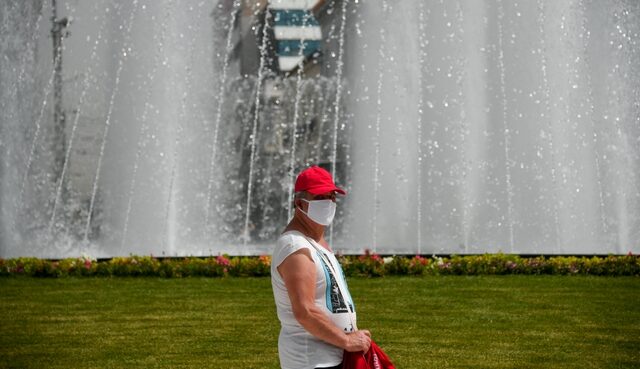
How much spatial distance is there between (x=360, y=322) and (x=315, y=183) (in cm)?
556

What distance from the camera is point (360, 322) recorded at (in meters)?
9.36

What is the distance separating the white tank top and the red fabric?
0.04 metres

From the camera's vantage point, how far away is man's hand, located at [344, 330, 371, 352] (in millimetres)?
3781

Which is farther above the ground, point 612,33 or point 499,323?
point 612,33

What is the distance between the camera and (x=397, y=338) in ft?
28.5

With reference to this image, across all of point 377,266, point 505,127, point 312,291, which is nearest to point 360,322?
point 377,266

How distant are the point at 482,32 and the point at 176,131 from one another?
545cm

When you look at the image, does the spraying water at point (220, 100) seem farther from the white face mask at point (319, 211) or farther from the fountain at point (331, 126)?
the white face mask at point (319, 211)

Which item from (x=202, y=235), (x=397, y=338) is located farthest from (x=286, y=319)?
(x=202, y=235)

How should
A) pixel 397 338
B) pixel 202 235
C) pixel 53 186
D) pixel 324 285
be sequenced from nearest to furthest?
pixel 324 285, pixel 397 338, pixel 202 235, pixel 53 186

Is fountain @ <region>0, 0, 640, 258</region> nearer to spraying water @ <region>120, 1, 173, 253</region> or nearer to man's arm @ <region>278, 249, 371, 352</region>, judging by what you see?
spraying water @ <region>120, 1, 173, 253</region>

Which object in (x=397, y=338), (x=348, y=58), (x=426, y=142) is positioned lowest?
(x=397, y=338)

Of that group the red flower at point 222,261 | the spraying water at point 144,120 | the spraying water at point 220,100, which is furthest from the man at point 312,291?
the spraying water at point 144,120

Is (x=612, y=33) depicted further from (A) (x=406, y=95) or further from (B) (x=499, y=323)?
(B) (x=499, y=323)
